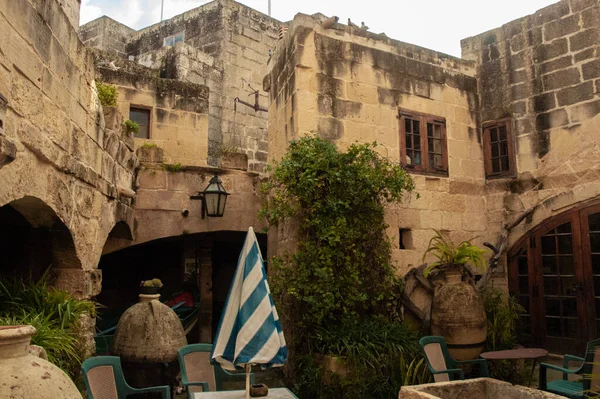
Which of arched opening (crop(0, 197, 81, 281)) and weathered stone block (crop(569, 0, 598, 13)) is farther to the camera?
weathered stone block (crop(569, 0, 598, 13))

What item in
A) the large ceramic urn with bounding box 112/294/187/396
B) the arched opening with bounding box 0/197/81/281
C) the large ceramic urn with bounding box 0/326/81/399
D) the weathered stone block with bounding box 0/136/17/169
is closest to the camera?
the large ceramic urn with bounding box 0/326/81/399

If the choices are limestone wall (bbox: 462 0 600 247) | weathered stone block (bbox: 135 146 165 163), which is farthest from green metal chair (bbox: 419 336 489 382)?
weathered stone block (bbox: 135 146 165 163)

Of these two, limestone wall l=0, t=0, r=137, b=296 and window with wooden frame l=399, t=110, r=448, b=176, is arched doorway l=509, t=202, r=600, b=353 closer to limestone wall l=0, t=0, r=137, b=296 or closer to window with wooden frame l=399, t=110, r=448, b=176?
window with wooden frame l=399, t=110, r=448, b=176

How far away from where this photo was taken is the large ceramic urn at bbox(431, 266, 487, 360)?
5480 millimetres

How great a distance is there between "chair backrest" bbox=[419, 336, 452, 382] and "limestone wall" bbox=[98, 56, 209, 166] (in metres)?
5.50

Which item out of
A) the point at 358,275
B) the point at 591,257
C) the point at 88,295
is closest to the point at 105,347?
the point at 88,295

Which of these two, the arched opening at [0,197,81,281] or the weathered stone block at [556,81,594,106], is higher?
the weathered stone block at [556,81,594,106]

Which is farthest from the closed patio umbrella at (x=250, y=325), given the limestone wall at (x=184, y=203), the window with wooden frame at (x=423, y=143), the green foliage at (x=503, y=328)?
the limestone wall at (x=184, y=203)

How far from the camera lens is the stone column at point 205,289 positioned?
868cm

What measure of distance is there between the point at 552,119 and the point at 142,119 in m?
6.82

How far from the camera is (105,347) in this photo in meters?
6.20

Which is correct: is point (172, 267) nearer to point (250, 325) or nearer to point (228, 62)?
point (228, 62)

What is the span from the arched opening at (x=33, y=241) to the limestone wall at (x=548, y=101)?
19.7 ft

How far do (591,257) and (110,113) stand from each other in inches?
254
